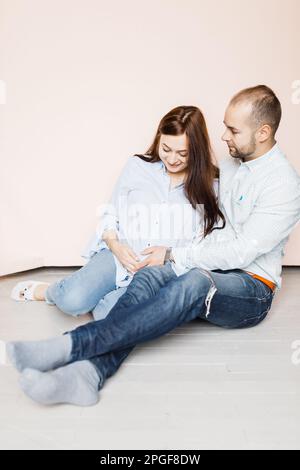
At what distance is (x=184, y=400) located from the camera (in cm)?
148

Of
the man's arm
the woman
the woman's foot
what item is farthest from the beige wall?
the man's arm

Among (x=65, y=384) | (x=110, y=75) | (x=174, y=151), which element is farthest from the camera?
(x=110, y=75)

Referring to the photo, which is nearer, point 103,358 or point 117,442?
point 117,442


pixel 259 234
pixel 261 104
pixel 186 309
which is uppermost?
pixel 261 104

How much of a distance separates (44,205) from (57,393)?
5.99 ft

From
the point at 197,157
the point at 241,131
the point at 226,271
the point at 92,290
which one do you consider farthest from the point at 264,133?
the point at 92,290

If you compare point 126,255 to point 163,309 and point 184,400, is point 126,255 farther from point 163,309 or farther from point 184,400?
point 184,400

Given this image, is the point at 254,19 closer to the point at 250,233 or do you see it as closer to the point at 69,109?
the point at 69,109

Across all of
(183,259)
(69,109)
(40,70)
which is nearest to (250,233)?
(183,259)

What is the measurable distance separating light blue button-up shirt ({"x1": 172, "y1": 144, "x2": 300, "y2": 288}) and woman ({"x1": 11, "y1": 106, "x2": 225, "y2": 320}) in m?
0.15

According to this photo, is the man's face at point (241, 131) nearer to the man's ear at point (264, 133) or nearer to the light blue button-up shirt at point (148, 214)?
the man's ear at point (264, 133)

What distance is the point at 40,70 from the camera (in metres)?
2.86

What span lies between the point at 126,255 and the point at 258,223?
0.58m

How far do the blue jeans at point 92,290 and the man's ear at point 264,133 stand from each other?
0.83 metres
